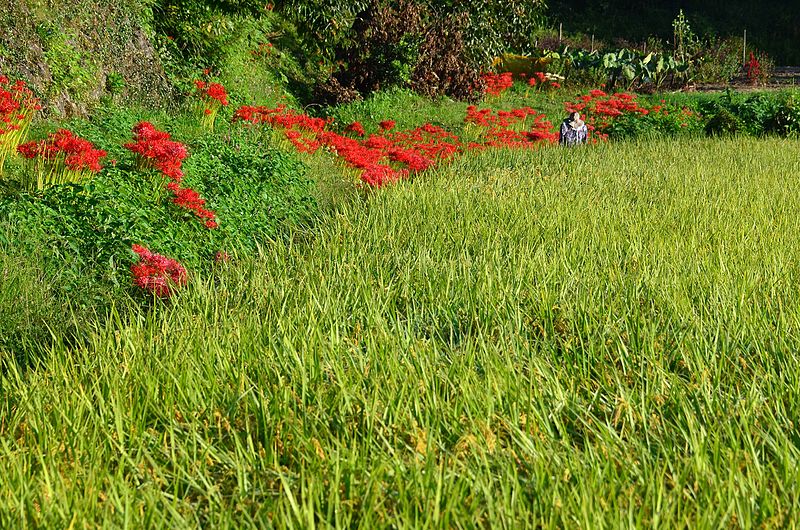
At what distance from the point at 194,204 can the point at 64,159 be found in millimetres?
1064

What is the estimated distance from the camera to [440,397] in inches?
102

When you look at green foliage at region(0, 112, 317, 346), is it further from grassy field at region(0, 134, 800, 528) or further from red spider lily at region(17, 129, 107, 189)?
grassy field at region(0, 134, 800, 528)

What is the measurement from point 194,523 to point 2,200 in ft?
11.7

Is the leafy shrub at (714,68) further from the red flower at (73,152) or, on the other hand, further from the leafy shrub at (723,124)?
the red flower at (73,152)

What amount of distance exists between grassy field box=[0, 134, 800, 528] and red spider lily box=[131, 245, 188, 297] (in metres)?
0.27

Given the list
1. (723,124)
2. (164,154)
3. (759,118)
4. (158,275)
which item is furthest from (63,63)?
(759,118)

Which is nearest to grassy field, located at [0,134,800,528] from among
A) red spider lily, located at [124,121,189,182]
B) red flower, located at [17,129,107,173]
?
red spider lily, located at [124,121,189,182]

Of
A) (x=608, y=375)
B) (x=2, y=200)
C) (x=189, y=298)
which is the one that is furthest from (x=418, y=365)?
(x=2, y=200)

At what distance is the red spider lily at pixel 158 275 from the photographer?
4207 millimetres

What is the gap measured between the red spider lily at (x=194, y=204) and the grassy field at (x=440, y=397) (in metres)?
0.64

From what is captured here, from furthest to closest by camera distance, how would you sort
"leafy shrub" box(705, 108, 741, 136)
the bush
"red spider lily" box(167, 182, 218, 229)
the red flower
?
the bush → "leafy shrub" box(705, 108, 741, 136) → the red flower → "red spider lily" box(167, 182, 218, 229)

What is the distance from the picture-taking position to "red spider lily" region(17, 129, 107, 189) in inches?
213

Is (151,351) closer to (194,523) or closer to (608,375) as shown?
(194,523)

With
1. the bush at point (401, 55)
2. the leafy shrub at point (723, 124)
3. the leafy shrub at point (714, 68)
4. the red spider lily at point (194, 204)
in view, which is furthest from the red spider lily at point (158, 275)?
the leafy shrub at point (714, 68)
